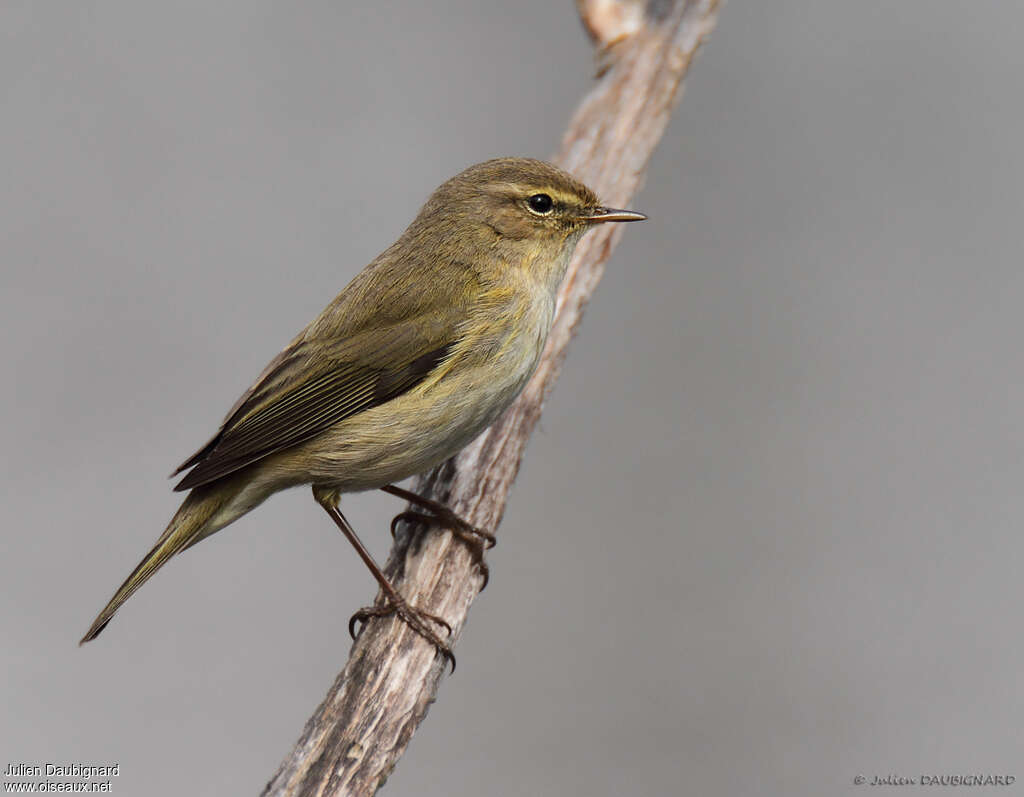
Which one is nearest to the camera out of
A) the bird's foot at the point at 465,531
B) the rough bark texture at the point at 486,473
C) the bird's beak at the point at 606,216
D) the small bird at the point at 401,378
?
the rough bark texture at the point at 486,473

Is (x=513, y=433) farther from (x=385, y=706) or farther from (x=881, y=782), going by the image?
(x=881, y=782)

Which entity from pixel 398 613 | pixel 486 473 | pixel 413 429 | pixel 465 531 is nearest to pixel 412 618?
pixel 398 613

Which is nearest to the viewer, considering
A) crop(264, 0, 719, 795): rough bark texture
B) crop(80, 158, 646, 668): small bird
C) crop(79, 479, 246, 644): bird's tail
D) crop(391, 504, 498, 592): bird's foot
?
crop(264, 0, 719, 795): rough bark texture

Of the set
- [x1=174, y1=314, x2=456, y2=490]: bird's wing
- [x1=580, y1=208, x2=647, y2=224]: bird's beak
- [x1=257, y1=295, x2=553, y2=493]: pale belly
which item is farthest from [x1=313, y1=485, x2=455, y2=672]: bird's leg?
[x1=580, y1=208, x2=647, y2=224]: bird's beak

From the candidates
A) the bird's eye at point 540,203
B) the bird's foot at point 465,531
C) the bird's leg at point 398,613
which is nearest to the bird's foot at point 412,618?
the bird's leg at point 398,613

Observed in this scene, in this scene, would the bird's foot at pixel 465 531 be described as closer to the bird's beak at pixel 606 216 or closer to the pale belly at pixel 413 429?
the pale belly at pixel 413 429

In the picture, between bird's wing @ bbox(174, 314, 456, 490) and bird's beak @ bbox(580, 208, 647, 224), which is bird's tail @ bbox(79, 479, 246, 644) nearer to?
bird's wing @ bbox(174, 314, 456, 490)

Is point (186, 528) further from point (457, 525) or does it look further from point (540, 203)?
point (540, 203)
